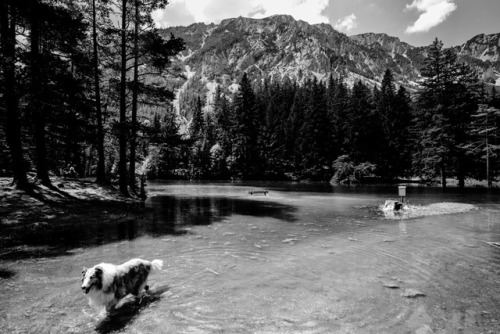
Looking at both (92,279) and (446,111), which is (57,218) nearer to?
(92,279)

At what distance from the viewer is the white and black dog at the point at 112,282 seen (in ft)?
15.7

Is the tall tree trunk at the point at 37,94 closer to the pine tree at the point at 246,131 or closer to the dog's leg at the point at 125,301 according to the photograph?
the dog's leg at the point at 125,301

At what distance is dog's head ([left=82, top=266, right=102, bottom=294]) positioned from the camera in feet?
15.2

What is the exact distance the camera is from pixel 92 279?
15.6ft

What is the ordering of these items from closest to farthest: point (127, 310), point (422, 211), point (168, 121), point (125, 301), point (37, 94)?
point (127, 310) < point (125, 301) < point (37, 94) < point (422, 211) < point (168, 121)

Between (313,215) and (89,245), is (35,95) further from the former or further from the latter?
(313,215)

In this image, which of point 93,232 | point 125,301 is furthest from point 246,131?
point 125,301

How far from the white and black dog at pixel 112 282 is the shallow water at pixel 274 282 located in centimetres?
30

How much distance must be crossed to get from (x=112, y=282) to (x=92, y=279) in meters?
0.39

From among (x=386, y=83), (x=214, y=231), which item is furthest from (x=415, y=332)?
(x=386, y=83)

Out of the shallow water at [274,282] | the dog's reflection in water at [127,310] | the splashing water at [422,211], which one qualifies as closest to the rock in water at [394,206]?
the splashing water at [422,211]

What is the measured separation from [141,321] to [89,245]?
573 cm

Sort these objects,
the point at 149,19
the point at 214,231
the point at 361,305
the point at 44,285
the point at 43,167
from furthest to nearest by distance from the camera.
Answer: the point at 149,19
the point at 43,167
the point at 214,231
the point at 44,285
the point at 361,305

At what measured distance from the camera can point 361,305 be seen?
17.8ft
